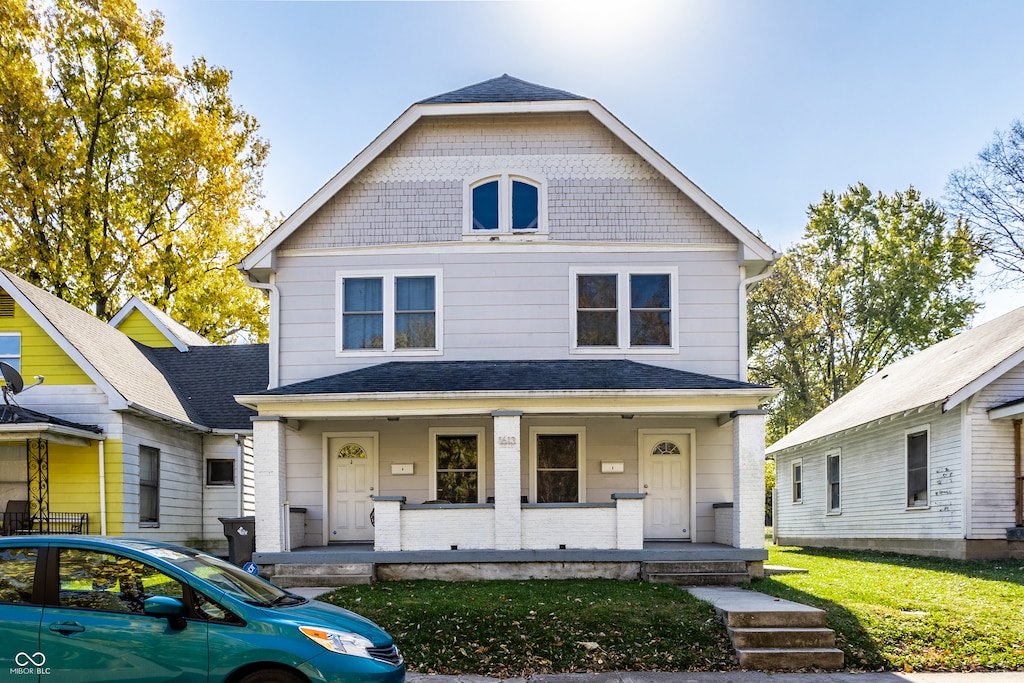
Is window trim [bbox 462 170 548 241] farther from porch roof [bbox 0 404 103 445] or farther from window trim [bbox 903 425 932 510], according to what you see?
window trim [bbox 903 425 932 510]

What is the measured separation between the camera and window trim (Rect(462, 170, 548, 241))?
16359 millimetres

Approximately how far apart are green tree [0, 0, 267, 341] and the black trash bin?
49.8 feet

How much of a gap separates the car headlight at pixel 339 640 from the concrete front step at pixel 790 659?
471cm

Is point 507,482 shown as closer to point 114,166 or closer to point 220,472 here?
point 220,472

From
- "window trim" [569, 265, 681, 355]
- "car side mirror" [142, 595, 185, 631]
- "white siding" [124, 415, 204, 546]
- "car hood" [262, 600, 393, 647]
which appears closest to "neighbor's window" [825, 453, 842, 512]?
"window trim" [569, 265, 681, 355]

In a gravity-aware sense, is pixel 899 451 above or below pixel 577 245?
below

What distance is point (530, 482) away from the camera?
16.1 m

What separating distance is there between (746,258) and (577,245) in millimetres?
3142

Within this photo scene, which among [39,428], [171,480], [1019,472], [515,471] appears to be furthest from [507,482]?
[1019,472]

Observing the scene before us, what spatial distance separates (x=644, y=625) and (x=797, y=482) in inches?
725

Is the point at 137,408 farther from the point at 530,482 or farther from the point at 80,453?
the point at 530,482

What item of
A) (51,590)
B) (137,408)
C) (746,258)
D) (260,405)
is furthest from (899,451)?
(51,590)

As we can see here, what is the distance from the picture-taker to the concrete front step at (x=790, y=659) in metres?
9.34

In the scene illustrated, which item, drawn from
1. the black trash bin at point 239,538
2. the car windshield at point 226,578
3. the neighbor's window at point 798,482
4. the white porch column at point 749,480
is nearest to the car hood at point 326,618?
the car windshield at point 226,578
